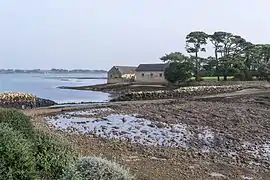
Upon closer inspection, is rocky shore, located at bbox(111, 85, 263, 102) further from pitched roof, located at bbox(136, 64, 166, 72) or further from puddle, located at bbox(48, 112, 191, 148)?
pitched roof, located at bbox(136, 64, 166, 72)

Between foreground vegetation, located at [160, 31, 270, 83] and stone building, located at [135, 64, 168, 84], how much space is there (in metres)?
6.64

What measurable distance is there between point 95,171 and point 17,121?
2524 millimetres

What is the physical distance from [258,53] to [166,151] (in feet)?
174

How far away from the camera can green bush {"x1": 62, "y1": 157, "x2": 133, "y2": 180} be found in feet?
18.5

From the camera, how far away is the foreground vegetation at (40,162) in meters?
5.71

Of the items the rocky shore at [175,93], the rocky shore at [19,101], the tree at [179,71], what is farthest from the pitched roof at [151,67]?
the rocky shore at [19,101]

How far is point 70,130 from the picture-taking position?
17094mm

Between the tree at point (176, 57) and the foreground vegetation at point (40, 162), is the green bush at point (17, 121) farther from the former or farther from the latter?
the tree at point (176, 57)

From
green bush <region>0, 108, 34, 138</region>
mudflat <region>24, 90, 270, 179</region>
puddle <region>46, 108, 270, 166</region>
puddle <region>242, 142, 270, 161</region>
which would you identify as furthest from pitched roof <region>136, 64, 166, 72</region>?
green bush <region>0, 108, 34, 138</region>

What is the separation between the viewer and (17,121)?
7.56 meters

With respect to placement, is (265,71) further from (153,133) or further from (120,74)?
(153,133)

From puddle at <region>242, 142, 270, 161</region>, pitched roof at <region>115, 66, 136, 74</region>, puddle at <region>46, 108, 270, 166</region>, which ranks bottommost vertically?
puddle at <region>242, 142, 270, 161</region>

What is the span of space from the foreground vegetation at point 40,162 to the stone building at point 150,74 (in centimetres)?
6478

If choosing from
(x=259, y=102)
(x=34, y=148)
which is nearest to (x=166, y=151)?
(x=34, y=148)
